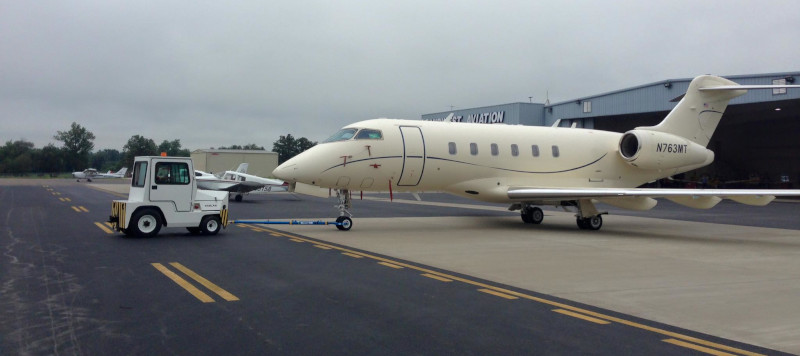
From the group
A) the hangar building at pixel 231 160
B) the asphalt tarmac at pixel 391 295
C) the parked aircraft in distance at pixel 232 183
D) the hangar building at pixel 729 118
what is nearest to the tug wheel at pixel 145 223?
the asphalt tarmac at pixel 391 295

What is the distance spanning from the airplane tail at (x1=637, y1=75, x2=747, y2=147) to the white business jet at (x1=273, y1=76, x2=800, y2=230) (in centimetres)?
4

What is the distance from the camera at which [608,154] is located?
70.8ft

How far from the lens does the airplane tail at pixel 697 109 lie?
21953 millimetres

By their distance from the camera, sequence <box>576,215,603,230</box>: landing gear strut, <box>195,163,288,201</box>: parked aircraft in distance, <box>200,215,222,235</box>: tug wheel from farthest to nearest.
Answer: <box>195,163,288,201</box>: parked aircraft in distance, <box>576,215,603,230</box>: landing gear strut, <box>200,215,222,235</box>: tug wheel

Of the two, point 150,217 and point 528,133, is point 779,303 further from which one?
→ point 150,217

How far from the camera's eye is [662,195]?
656 inches

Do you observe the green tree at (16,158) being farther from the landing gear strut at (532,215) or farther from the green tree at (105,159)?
the landing gear strut at (532,215)

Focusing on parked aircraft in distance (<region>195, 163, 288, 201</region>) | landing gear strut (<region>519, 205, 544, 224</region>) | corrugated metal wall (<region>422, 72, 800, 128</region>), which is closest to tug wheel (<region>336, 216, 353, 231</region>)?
landing gear strut (<region>519, 205, 544, 224</region>)

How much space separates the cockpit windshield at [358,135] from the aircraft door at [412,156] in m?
0.82

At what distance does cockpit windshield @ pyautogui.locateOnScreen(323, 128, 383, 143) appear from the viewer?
1755 cm

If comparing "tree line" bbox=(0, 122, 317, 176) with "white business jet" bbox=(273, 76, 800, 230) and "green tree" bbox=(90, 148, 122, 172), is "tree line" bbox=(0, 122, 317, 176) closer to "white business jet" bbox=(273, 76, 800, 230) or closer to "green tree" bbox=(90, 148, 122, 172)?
"green tree" bbox=(90, 148, 122, 172)

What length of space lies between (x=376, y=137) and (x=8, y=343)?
12.6 metres

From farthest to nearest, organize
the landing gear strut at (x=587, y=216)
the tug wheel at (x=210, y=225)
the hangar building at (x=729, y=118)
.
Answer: the hangar building at (x=729, y=118) < the landing gear strut at (x=587, y=216) < the tug wheel at (x=210, y=225)

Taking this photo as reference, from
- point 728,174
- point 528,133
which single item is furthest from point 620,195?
point 728,174
